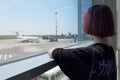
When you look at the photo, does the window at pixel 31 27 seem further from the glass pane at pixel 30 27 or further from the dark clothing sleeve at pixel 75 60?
the dark clothing sleeve at pixel 75 60

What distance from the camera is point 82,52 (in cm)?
122

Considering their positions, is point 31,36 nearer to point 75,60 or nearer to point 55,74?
point 55,74

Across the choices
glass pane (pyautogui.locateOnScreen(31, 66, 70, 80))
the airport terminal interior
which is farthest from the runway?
glass pane (pyautogui.locateOnScreen(31, 66, 70, 80))

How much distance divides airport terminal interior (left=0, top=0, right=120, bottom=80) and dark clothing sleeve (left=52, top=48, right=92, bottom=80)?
0.39 feet

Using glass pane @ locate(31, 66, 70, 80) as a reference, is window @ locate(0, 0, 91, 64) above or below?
above

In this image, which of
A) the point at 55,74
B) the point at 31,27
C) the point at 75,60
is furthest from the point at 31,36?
the point at 75,60

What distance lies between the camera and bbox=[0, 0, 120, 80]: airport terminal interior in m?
1.20

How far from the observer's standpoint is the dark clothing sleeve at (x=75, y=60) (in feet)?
3.98

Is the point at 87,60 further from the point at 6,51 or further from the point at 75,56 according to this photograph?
the point at 6,51

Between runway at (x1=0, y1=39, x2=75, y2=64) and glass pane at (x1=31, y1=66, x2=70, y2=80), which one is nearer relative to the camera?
runway at (x1=0, y1=39, x2=75, y2=64)

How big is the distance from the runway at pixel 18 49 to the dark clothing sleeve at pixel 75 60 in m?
0.29

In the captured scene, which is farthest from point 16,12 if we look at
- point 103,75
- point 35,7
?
point 103,75

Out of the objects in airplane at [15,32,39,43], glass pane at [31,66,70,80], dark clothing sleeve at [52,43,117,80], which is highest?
airplane at [15,32,39,43]

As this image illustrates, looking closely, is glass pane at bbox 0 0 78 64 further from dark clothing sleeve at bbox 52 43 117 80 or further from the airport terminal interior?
dark clothing sleeve at bbox 52 43 117 80
